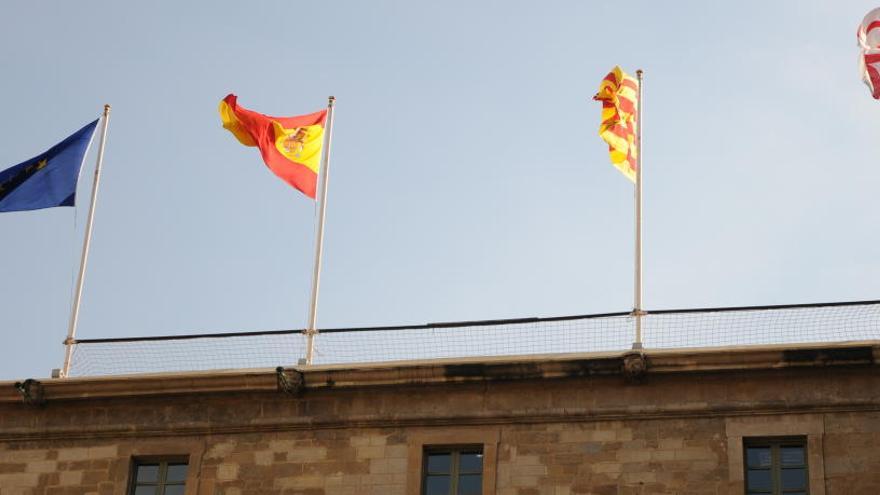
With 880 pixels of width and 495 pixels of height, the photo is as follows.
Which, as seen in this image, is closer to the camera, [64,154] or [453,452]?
[453,452]

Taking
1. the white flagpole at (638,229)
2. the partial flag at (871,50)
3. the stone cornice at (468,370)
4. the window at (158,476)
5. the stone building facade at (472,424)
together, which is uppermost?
the partial flag at (871,50)

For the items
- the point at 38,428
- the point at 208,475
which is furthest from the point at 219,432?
the point at 38,428

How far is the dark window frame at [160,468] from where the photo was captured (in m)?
34.5

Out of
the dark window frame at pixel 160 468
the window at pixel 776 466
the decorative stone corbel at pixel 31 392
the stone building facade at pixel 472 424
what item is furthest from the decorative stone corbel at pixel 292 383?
the window at pixel 776 466

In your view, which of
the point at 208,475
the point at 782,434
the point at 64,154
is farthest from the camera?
the point at 64,154

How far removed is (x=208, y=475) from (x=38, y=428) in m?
3.52

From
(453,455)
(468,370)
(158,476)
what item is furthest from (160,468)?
(468,370)

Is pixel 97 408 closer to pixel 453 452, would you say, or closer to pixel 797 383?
pixel 453 452

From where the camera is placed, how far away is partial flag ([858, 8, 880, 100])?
36.2m

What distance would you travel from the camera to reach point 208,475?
3425 centimetres

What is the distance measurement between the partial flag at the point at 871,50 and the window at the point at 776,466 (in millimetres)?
7437

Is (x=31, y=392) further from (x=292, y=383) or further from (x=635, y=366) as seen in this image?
(x=635, y=366)

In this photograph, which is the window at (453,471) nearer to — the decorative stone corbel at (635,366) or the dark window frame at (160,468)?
the decorative stone corbel at (635,366)

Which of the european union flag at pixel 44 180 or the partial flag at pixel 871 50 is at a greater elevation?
the partial flag at pixel 871 50
